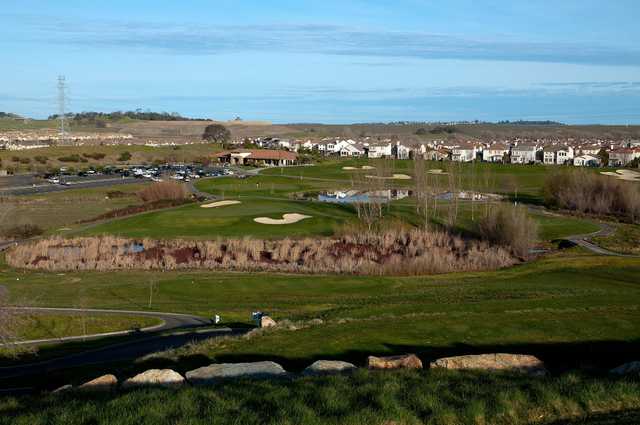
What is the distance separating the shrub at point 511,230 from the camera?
49156mm

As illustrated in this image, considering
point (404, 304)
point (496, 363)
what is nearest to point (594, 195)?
point (404, 304)

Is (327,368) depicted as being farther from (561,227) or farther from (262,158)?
(262,158)

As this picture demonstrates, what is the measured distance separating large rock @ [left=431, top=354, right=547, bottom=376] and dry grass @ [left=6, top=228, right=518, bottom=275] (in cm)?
2730

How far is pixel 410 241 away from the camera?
51562mm

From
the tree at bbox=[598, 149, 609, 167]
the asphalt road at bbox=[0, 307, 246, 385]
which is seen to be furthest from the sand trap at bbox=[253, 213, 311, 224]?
the tree at bbox=[598, 149, 609, 167]

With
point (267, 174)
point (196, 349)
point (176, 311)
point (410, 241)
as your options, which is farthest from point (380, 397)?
point (267, 174)

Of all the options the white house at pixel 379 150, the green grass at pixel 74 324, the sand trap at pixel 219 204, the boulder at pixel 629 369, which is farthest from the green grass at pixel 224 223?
the white house at pixel 379 150

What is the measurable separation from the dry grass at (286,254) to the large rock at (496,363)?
2730 cm

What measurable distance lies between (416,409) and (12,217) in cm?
5975

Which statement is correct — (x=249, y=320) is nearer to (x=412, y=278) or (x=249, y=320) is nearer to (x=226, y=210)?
(x=412, y=278)

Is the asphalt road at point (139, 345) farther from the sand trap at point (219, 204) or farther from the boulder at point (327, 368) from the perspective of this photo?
the sand trap at point (219, 204)

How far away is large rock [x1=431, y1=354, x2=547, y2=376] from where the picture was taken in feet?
46.4

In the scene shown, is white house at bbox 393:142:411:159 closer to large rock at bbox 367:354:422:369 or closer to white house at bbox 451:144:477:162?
white house at bbox 451:144:477:162

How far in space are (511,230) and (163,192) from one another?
136 ft
